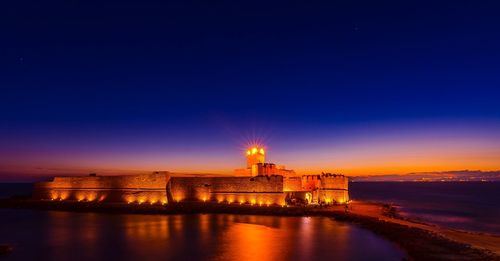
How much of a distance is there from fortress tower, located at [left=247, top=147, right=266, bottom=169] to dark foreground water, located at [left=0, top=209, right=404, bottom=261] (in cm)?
854

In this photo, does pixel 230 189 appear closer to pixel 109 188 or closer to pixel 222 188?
pixel 222 188

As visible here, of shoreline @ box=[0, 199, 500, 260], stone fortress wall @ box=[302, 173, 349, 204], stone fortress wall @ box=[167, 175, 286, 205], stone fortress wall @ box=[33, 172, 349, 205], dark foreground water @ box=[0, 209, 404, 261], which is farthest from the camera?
stone fortress wall @ box=[302, 173, 349, 204]

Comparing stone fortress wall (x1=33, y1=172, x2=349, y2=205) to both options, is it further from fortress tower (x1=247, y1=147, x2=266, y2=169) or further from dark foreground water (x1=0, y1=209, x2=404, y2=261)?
fortress tower (x1=247, y1=147, x2=266, y2=169)

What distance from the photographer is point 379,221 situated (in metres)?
20.2

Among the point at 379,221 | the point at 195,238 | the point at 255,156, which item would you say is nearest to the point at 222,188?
the point at 255,156

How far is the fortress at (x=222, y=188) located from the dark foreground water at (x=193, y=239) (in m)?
2.30

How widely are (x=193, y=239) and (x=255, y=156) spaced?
15.0 m

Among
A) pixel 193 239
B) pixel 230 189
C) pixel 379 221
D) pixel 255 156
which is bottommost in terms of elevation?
pixel 193 239

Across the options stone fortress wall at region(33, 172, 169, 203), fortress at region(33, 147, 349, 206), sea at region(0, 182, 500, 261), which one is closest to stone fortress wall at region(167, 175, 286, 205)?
fortress at region(33, 147, 349, 206)

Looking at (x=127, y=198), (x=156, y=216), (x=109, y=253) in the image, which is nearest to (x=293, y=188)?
(x=156, y=216)

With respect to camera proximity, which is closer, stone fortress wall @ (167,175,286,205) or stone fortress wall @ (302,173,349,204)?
stone fortress wall @ (167,175,286,205)

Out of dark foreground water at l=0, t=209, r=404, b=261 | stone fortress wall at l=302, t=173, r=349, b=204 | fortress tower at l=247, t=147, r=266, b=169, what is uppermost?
fortress tower at l=247, t=147, r=266, b=169

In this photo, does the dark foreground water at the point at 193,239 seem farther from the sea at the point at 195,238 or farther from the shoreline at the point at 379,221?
the shoreline at the point at 379,221

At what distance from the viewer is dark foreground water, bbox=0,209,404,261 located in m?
14.7
